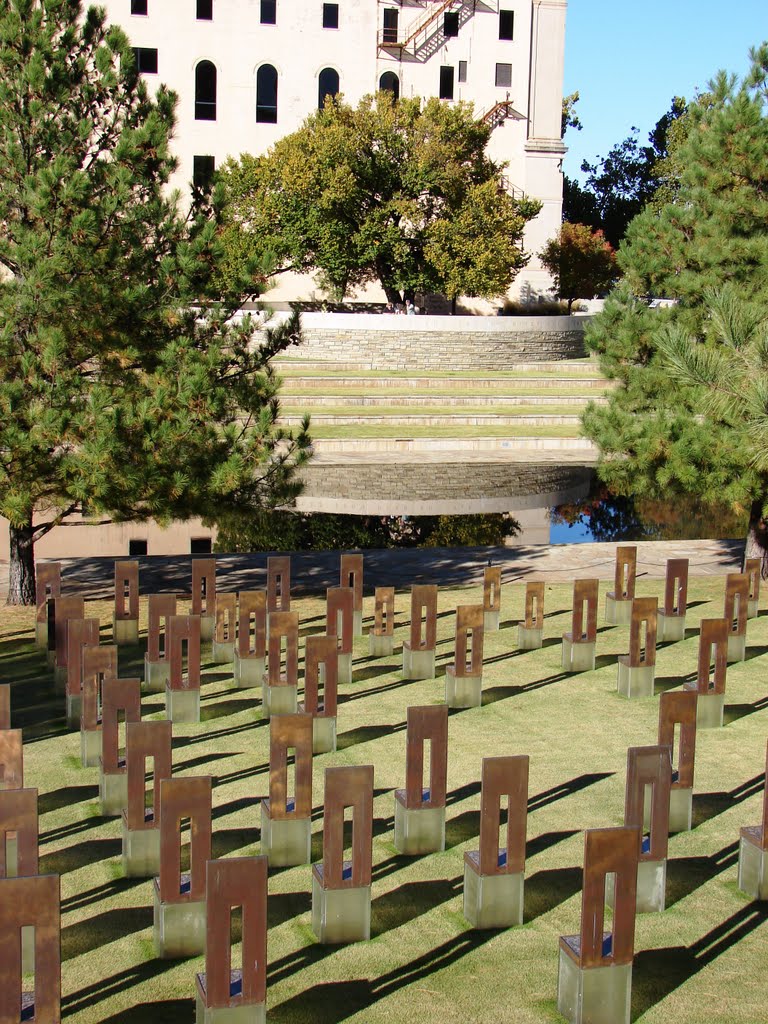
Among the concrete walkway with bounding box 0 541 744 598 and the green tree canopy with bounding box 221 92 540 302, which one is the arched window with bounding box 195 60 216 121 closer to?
the green tree canopy with bounding box 221 92 540 302

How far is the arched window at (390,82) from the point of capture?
46.5m

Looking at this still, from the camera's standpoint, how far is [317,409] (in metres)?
27.8

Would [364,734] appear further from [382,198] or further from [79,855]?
[382,198]

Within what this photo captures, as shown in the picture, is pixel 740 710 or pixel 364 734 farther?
pixel 740 710

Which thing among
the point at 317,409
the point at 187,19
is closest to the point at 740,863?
the point at 317,409

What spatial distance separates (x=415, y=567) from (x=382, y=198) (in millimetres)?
27422

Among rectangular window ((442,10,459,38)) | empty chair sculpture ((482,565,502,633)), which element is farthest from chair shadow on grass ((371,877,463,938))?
rectangular window ((442,10,459,38))

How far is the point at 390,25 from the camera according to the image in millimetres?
46188

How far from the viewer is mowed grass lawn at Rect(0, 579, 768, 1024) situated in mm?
5832

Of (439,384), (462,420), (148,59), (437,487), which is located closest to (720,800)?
(437,487)

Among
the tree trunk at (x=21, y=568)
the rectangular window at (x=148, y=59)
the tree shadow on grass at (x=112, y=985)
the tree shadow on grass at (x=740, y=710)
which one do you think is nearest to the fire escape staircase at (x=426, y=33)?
the rectangular window at (x=148, y=59)

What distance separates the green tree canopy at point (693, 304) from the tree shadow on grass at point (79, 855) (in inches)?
325

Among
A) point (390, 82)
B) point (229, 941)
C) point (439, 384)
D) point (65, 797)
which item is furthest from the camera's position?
point (390, 82)

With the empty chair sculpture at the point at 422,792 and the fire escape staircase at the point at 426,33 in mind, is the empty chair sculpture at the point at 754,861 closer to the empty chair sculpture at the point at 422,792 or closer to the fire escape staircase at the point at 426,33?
the empty chair sculpture at the point at 422,792
